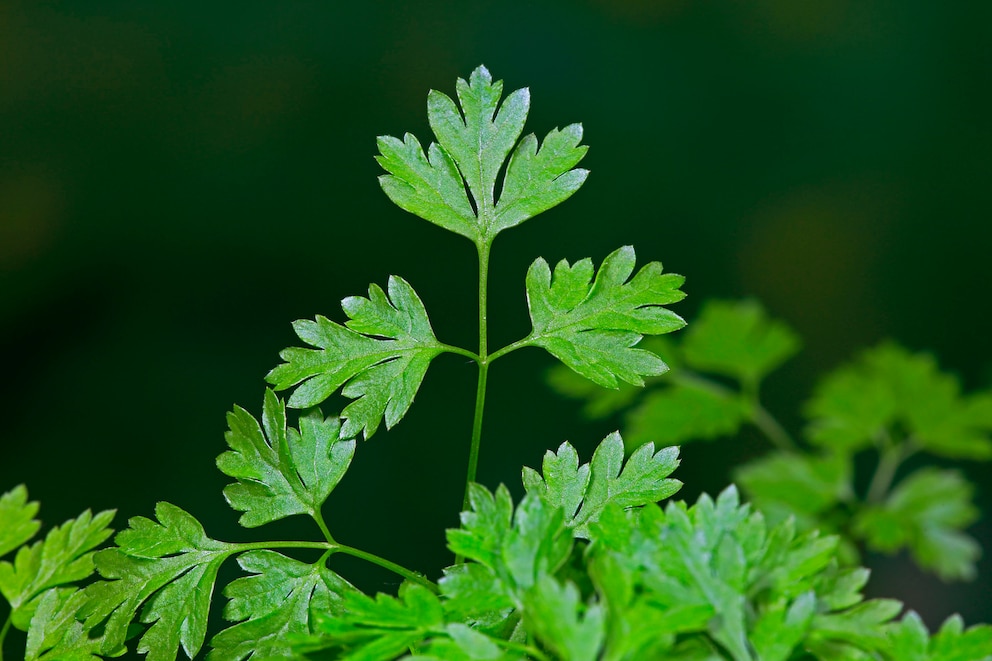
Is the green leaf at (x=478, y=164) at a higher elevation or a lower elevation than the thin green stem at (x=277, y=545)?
higher

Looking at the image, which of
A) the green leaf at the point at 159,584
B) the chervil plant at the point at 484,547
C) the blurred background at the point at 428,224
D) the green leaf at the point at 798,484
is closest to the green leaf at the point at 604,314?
the chervil plant at the point at 484,547

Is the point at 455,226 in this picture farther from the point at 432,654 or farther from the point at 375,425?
the point at 432,654

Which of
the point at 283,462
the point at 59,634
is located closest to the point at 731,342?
the point at 283,462

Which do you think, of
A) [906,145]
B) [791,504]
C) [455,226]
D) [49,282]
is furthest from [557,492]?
[906,145]

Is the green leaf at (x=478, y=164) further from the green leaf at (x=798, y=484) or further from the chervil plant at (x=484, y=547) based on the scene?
the green leaf at (x=798, y=484)

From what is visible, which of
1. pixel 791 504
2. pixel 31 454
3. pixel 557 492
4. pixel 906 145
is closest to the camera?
pixel 557 492

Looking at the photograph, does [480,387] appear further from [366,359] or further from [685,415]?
[685,415]
